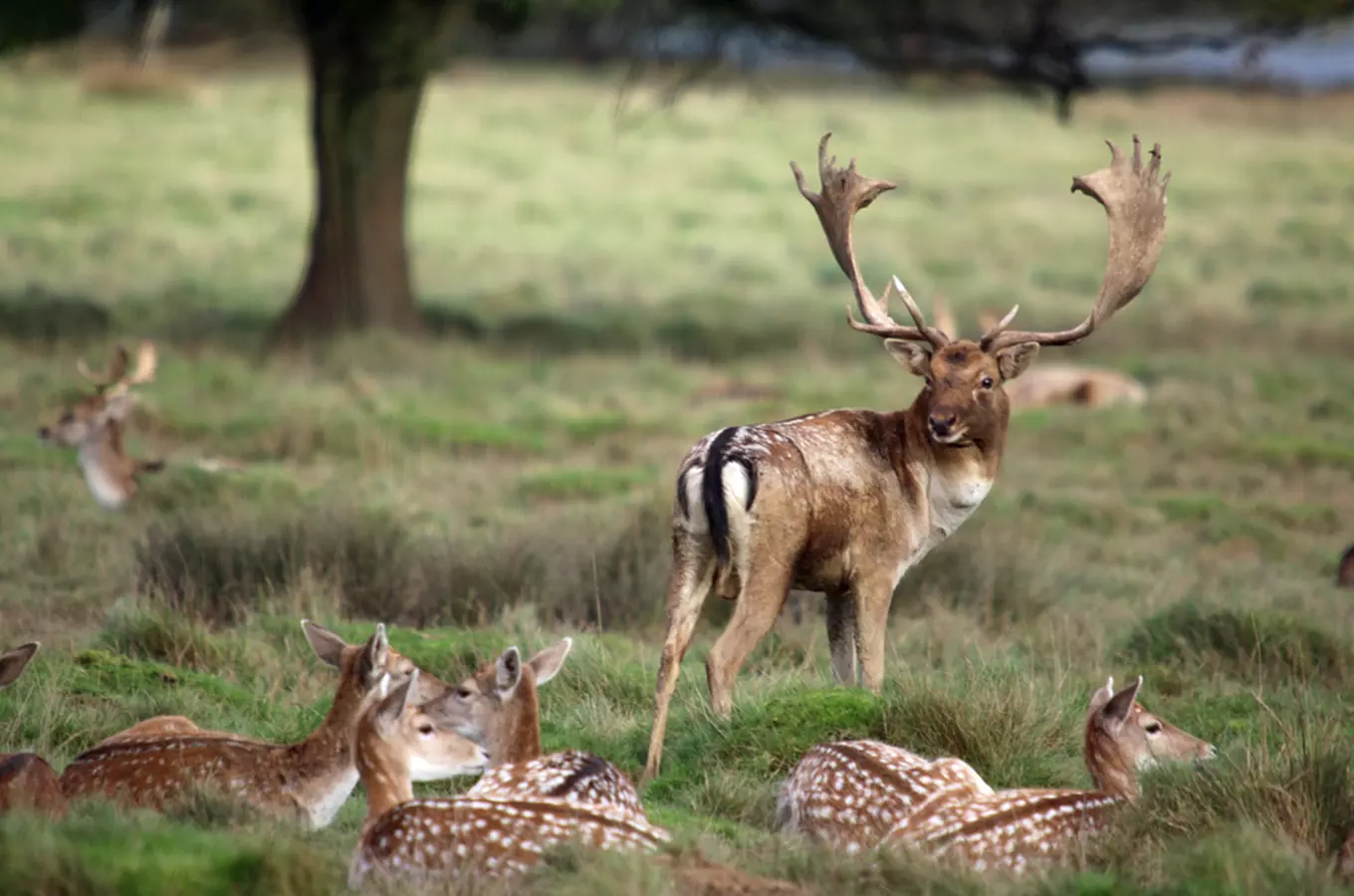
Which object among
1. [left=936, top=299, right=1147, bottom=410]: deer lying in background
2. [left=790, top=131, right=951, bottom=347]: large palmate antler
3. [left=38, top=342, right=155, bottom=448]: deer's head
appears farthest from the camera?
[left=936, top=299, right=1147, bottom=410]: deer lying in background

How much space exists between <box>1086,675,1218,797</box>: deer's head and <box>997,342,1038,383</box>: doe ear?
1678mm

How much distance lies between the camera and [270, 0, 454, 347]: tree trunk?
18.4 meters

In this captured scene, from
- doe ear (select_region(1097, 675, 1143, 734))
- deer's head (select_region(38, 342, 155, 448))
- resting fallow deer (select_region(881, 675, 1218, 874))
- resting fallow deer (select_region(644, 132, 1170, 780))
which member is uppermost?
resting fallow deer (select_region(644, 132, 1170, 780))

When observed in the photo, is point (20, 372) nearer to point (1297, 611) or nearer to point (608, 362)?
point (608, 362)

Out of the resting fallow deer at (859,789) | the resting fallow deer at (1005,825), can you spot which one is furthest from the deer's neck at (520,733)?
the resting fallow deer at (1005,825)

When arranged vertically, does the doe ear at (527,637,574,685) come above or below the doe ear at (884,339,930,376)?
below

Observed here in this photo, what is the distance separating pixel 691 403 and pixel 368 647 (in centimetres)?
1059

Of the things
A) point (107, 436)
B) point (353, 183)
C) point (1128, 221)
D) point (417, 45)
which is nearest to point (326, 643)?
point (1128, 221)

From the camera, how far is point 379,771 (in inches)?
249

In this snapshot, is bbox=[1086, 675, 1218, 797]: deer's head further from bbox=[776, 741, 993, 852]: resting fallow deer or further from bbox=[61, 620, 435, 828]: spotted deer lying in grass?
bbox=[61, 620, 435, 828]: spotted deer lying in grass

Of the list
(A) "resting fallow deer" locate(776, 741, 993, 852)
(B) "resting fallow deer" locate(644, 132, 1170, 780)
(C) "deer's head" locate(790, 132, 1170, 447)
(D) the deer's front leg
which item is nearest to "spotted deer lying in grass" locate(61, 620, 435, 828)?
(B) "resting fallow deer" locate(644, 132, 1170, 780)

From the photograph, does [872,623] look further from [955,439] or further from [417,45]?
[417,45]

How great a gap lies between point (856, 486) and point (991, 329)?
3.42 feet

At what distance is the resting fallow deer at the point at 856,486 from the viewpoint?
7516 millimetres
